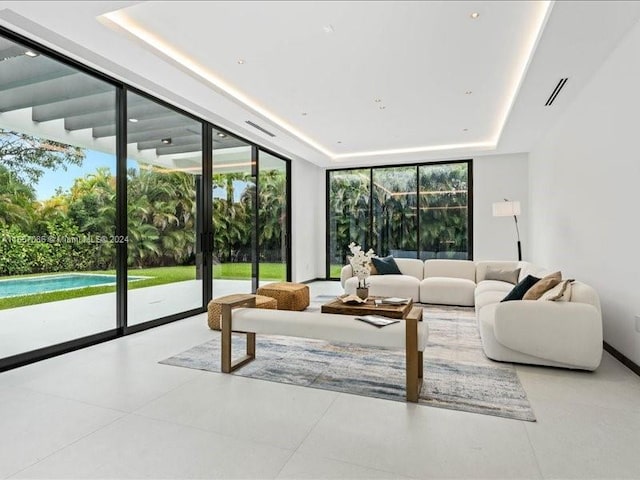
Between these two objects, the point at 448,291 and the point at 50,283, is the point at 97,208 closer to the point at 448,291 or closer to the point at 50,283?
the point at 50,283

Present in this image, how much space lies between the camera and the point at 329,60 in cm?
388

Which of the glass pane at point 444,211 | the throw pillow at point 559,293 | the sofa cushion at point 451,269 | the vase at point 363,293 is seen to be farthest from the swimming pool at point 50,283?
the glass pane at point 444,211

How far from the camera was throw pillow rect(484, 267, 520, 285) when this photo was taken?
5.98m

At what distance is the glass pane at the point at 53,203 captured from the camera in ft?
10.6

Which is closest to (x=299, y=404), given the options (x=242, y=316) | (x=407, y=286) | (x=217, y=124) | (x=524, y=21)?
(x=242, y=316)

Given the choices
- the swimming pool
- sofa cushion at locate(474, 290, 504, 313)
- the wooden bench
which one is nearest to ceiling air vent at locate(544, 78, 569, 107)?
sofa cushion at locate(474, 290, 504, 313)

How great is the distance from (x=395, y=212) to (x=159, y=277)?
18.6 ft

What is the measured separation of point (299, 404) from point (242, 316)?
95 cm

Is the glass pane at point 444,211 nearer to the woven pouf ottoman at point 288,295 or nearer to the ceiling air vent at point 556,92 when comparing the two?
the ceiling air vent at point 556,92

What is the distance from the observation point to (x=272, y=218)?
24.6 ft

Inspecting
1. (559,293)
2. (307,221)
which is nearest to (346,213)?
(307,221)

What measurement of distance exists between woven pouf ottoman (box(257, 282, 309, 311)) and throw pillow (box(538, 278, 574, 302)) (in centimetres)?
310

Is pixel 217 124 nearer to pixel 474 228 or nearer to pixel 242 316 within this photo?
pixel 242 316

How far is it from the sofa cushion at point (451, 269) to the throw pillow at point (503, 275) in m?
0.28
